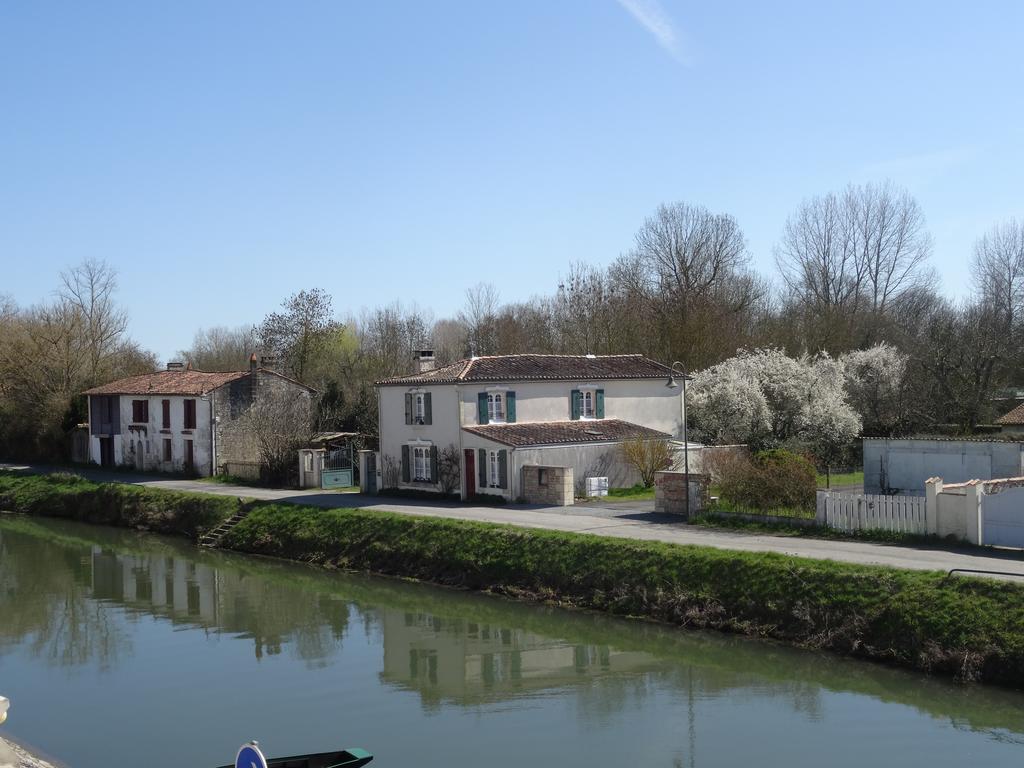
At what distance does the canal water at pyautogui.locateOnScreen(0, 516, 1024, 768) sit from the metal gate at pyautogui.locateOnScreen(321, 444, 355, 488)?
12577mm

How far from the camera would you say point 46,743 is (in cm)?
1584

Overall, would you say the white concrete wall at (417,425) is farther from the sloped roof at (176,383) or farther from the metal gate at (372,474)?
the sloped roof at (176,383)

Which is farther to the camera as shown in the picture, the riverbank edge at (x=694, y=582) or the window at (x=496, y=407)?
the window at (x=496, y=407)

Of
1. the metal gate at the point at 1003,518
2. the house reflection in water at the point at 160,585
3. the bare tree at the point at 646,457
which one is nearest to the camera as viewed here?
the metal gate at the point at 1003,518

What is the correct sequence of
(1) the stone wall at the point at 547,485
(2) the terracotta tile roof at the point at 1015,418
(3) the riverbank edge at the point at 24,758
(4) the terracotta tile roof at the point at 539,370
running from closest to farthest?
(3) the riverbank edge at the point at 24,758 < (1) the stone wall at the point at 547,485 < (4) the terracotta tile roof at the point at 539,370 < (2) the terracotta tile roof at the point at 1015,418

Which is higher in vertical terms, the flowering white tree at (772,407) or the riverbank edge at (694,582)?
the flowering white tree at (772,407)

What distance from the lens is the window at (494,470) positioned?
33031 mm

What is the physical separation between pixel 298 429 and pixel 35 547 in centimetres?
1078

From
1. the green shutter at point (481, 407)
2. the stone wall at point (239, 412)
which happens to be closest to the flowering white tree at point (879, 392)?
the green shutter at point (481, 407)

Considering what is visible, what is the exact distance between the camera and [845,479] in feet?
121

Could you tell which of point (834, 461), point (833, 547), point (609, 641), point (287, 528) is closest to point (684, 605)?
point (609, 641)

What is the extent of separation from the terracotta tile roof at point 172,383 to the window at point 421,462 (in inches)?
492

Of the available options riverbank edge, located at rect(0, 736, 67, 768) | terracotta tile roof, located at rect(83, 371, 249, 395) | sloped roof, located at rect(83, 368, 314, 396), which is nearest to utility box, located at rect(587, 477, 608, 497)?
sloped roof, located at rect(83, 368, 314, 396)

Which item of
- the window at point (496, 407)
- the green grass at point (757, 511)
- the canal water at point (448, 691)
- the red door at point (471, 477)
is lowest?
the canal water at point (448, 691)
